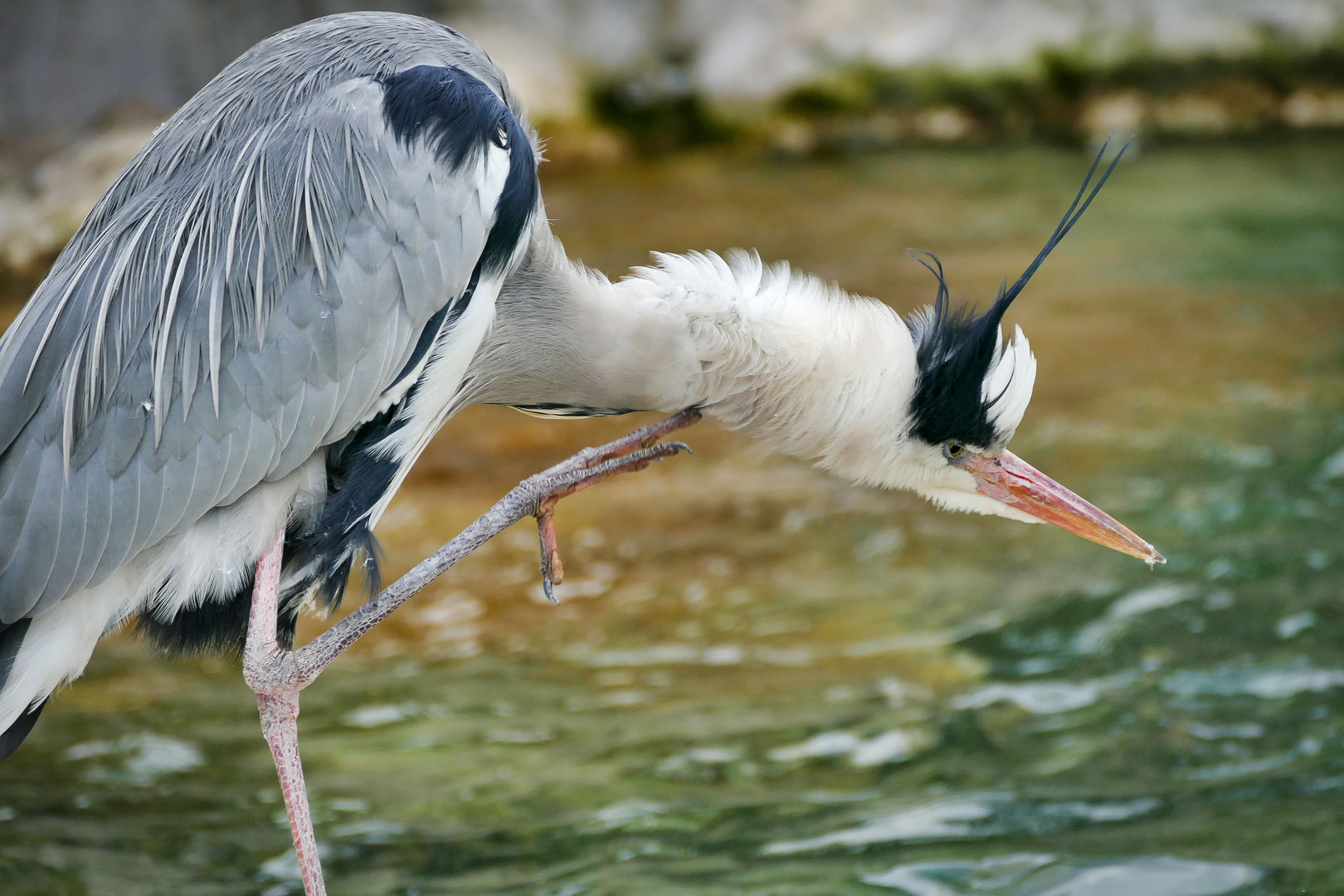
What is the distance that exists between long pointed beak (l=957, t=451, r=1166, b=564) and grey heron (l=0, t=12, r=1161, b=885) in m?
0.06

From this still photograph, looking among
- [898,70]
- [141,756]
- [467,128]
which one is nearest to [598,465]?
[467,128]

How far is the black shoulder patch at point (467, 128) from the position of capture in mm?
3055

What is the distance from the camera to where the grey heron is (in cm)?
303

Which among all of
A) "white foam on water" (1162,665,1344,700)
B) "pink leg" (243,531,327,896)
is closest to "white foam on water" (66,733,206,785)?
"pink leg" (243,531,327,896)

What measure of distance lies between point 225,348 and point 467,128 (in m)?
0.73

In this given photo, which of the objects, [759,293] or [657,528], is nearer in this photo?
[759,293]

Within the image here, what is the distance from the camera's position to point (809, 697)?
4.62 meters

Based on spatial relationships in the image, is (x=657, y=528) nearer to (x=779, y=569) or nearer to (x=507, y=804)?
(x=779, y=569)

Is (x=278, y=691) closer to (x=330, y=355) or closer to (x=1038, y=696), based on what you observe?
(x=330, y=355)

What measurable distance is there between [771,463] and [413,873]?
3.08 m

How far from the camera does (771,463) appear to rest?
6383 millimetres

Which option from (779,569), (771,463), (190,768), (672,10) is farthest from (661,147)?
(190,768)

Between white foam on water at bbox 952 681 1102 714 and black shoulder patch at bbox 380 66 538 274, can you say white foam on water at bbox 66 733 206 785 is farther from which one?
white foam on water at bbox 952 681 1102 714

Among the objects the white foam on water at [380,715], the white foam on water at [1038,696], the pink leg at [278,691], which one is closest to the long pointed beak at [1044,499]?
the white foam on water at [1038,696]
